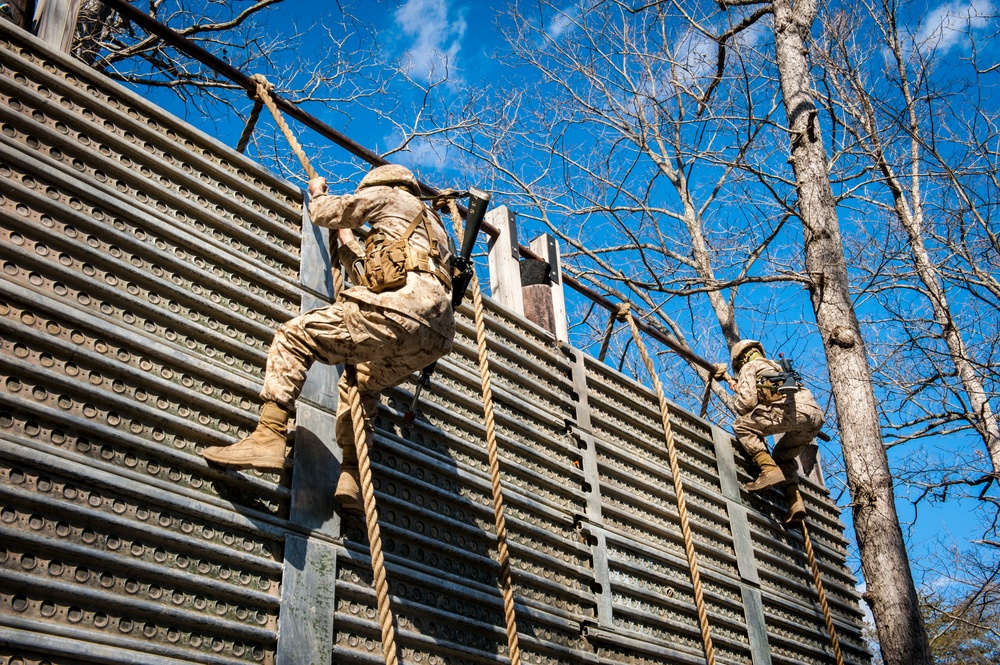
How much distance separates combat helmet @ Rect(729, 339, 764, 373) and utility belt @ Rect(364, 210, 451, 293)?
16.3 feet

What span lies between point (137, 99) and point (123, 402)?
177 centimetres

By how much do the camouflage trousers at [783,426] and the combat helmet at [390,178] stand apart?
4.77 metres

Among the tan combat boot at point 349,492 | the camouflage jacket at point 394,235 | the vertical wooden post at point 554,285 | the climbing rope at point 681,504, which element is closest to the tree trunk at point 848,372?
the climbing rope at point 681,504

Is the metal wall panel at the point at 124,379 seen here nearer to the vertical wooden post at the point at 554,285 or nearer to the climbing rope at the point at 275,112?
the climbing rope at the point at 275,112

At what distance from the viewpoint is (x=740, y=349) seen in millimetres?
9688

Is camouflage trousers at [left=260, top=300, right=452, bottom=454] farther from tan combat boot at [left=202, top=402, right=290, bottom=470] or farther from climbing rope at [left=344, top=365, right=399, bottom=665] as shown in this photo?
climbing rope at [left=344, top=365, right=399, bottom=665]

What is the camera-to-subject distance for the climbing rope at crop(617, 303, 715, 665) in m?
7.00

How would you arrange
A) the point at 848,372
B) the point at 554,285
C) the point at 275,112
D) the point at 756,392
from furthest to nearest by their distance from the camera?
the point at 756,392 < the point at 848,372 < the point at 554,285 < the point at 275,112

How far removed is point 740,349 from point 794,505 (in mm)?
1607

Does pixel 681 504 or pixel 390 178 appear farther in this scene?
pixel 681 504

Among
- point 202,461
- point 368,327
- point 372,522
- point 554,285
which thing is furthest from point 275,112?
point 554,285

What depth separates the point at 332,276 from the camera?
19.2 ft

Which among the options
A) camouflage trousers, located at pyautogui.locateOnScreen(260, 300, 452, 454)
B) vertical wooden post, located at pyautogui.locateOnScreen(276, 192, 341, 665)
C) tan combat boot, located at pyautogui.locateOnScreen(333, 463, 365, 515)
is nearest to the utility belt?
camouflage trousers, located at pyautogui.locateOnScreen(260, 300, 452, 454)

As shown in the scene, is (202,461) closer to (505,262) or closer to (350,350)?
(350,350)
